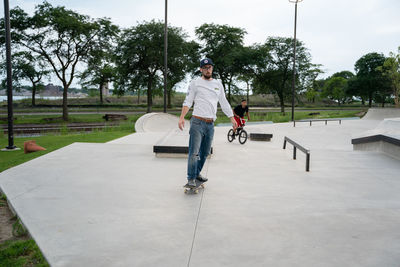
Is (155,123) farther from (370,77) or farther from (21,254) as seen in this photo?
(370,77)

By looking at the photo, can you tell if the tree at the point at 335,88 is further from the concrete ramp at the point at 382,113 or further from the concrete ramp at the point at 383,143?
the concrete ramp at the point at 383,143

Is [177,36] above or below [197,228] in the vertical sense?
above

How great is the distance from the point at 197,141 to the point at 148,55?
30.1 meters

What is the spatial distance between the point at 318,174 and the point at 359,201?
Answer: 1731mm

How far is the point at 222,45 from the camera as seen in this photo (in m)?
38.7

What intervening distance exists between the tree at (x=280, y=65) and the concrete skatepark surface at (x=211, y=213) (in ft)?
108

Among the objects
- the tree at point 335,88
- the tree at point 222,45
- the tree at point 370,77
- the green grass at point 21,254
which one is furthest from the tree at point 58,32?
the tree at point 335,88

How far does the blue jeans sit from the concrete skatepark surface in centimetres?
43

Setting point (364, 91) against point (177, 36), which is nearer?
point (177, 36)

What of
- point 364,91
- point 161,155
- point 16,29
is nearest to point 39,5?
point 16,29

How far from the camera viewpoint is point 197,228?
138 inches

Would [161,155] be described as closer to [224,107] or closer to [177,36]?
[224,107]

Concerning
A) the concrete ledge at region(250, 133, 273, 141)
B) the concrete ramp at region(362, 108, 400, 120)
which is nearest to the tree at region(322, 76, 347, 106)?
the concrete ramp at region(362, 108, 400, 120)

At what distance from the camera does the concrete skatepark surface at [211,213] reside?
2.91 metres
